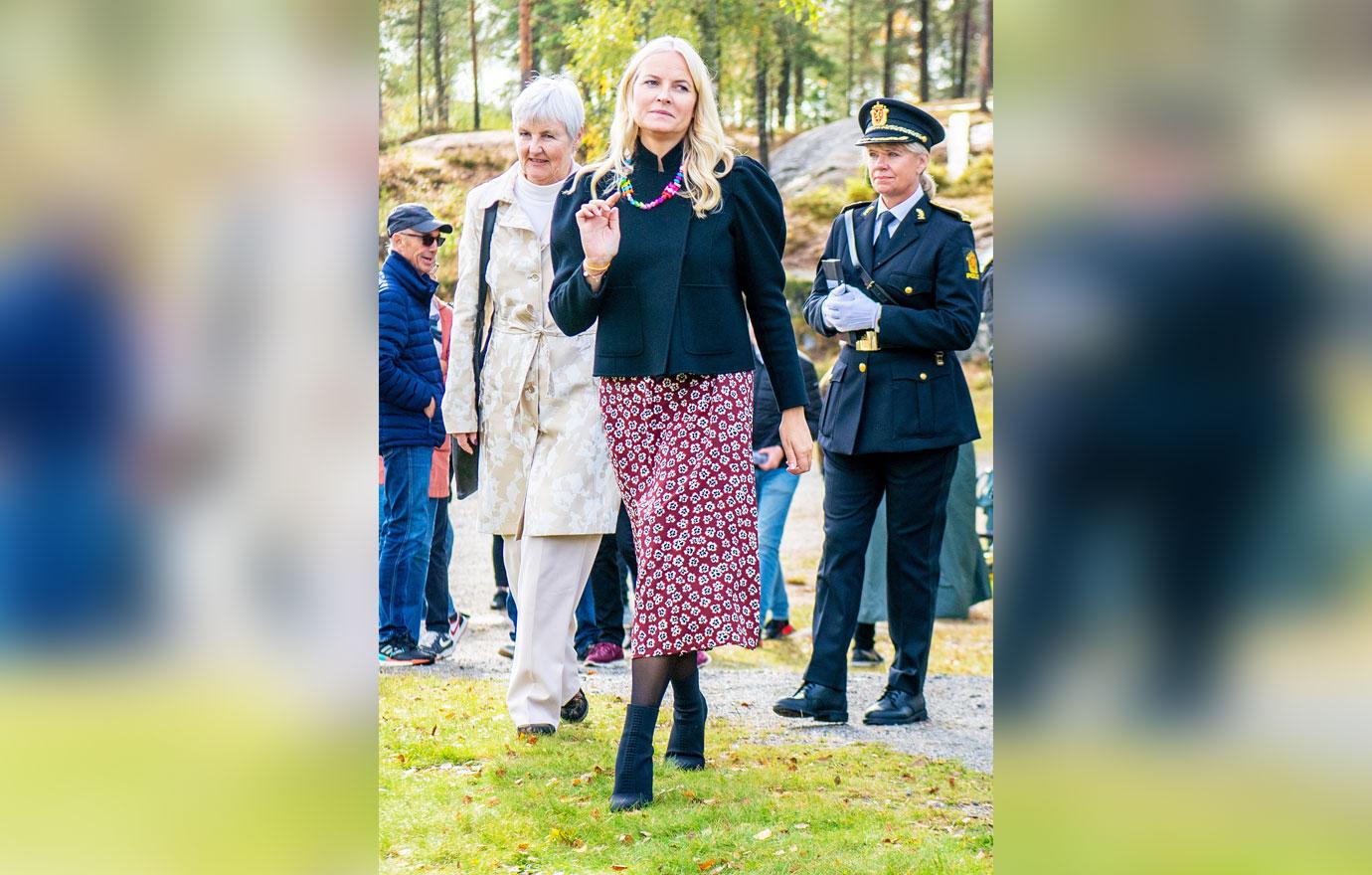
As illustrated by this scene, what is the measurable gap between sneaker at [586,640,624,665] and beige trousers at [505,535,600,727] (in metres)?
1.39

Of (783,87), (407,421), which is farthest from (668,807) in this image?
(783,87)

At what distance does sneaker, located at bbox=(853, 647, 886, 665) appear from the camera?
6.75 meters

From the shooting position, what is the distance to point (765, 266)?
13.9 feet

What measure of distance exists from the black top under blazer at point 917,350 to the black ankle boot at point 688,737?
3.88 ft

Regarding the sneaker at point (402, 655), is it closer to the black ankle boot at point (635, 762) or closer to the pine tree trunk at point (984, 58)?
the black ankle boot at point (635, 762)

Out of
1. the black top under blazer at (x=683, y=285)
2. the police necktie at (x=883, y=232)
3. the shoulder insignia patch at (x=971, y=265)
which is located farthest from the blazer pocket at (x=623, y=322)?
the shoulder insignia patch at (x=971, y=265)

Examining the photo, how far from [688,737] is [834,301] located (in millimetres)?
1634

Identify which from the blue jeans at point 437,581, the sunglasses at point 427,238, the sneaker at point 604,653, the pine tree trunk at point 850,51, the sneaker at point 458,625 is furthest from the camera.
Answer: the pine tree trunk at point 850,51

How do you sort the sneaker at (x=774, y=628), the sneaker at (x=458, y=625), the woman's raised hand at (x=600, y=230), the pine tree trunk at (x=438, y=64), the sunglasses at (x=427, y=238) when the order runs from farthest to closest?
1. the pine tree trunk at (x=438, y=64)
2. the sneaker at (x=774, y=628)
3. the sneaker at (x=458, y=625)
4. the sunglasses at (x=427, y=238)
5. the woman's raised hand at (x=600, y=230)

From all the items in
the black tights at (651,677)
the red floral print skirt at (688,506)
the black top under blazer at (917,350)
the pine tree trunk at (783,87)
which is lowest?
the black tights at (651,677)

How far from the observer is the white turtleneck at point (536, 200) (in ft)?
16.4

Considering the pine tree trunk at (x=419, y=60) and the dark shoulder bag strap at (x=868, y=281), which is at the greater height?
the pine tree trunk at (x=419, y=60)
